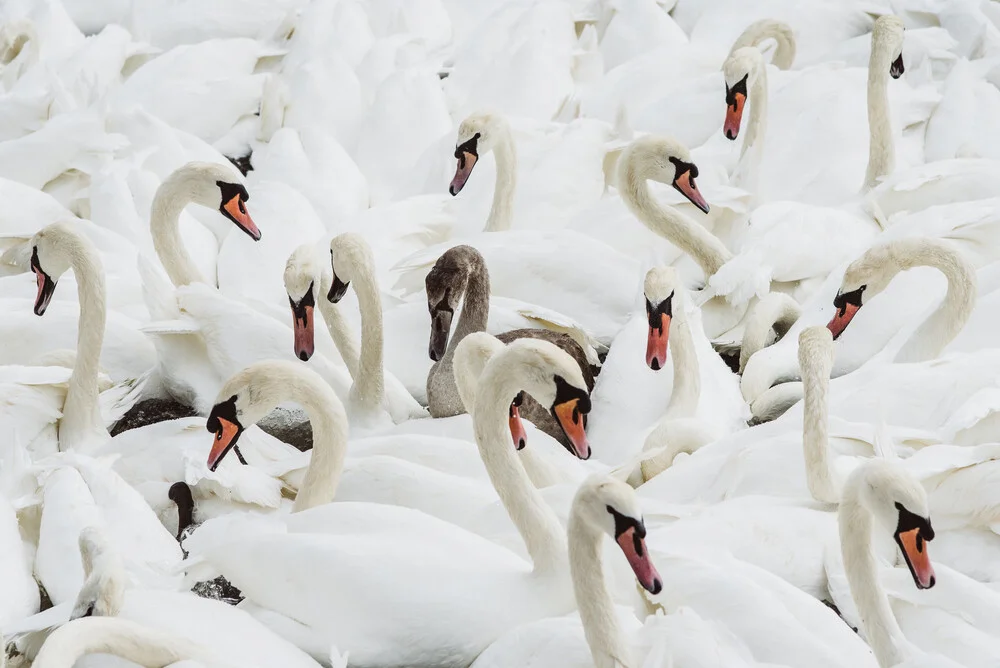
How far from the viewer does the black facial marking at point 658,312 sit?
5312 millimetres

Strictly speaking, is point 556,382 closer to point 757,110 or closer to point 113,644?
point 113,644

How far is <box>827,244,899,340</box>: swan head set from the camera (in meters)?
5.69

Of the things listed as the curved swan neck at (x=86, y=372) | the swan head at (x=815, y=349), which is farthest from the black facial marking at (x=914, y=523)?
the curved swan neck at (x=86, y=372)

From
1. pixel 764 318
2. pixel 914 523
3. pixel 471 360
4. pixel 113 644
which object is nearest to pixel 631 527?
pixel 914 523

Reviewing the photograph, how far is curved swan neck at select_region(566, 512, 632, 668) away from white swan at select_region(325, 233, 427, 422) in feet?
6.54

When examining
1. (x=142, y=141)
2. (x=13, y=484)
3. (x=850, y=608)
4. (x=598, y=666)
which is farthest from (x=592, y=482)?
(x=142, y=141)

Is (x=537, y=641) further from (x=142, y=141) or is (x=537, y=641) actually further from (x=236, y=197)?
(x=142, y=141)

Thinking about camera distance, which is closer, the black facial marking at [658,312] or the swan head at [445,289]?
the black facial marking at [658,312]

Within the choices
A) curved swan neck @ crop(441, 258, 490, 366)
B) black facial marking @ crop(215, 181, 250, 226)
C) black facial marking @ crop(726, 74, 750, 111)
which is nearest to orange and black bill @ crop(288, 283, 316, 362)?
curved swan neck @ crop(441, 258, 490, 366)

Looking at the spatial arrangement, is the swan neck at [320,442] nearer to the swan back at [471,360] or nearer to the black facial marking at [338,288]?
the swan back at [471,360]

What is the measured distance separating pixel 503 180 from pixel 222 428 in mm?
2454

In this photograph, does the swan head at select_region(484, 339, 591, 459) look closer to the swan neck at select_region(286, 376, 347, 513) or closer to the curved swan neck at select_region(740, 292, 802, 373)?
the swan neck at select_region(286, 376, 347, 513)

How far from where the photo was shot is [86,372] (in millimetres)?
5641

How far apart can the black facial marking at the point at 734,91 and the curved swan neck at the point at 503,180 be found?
0.96 m
